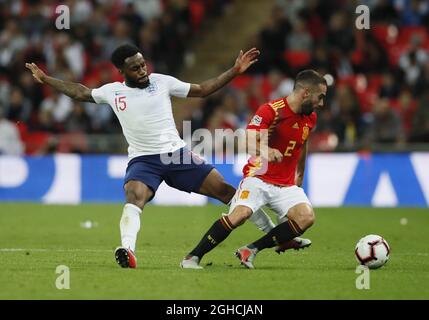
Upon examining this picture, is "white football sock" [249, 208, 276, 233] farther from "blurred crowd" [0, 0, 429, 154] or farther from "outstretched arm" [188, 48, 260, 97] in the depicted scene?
"blurred crowd" [0, 0, 429, 154]

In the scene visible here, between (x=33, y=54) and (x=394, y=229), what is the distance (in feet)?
36.1

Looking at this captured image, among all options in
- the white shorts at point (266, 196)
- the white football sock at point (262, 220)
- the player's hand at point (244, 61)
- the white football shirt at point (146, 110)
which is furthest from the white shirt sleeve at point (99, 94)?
the white football sock at point (262, 220)

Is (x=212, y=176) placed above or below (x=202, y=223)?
below

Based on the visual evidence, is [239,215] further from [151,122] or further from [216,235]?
[151,122]

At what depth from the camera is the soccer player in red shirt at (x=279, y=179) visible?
34.3 ft

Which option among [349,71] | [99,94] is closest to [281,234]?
[99,94]

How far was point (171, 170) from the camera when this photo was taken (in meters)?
11.1

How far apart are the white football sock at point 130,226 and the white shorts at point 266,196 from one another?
3.17ft

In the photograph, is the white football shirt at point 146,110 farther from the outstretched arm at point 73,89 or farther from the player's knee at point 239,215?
the player's knee at point 239,215

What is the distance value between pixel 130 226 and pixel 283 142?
1.80m

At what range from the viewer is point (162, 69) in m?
23.6

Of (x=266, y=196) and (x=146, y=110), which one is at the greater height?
(x=146, y=110)
